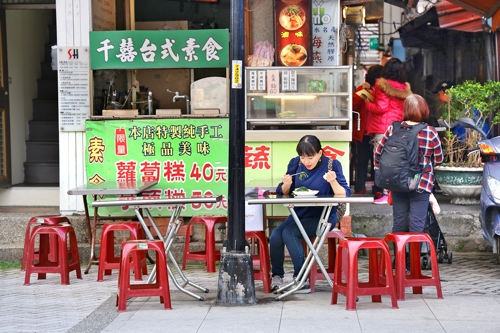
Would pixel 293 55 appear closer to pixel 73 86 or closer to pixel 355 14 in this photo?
pixel 355 14

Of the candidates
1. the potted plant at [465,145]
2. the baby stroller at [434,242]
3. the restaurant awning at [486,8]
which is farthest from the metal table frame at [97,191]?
the restaurant awning at [486,8]

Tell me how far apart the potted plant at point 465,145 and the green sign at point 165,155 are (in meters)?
2.99

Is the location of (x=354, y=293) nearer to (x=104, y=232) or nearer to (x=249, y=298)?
(x=249, y=298)

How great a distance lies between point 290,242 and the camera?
24.5ft

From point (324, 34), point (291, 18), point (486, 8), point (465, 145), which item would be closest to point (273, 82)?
point (291, 18)

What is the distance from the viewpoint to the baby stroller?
8.47m

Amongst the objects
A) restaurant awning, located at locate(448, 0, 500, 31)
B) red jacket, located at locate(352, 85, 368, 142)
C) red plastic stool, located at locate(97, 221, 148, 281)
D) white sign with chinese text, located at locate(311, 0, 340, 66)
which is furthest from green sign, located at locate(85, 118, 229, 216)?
restaurant awning, located at locate(448, 0, 500, 31)

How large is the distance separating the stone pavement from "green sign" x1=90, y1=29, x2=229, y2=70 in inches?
107

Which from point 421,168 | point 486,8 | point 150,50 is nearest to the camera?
point 421,168

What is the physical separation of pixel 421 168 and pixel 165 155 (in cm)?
317

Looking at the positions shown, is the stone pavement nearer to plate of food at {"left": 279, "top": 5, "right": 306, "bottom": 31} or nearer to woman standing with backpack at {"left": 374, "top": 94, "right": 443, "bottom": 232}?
woman standing with backpack at {"left": 374, "top": 94, "right": 443, "bottom": 232}

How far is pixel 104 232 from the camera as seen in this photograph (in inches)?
318

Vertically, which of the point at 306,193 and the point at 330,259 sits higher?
the point at 306,193

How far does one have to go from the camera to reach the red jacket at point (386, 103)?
10797 mm
